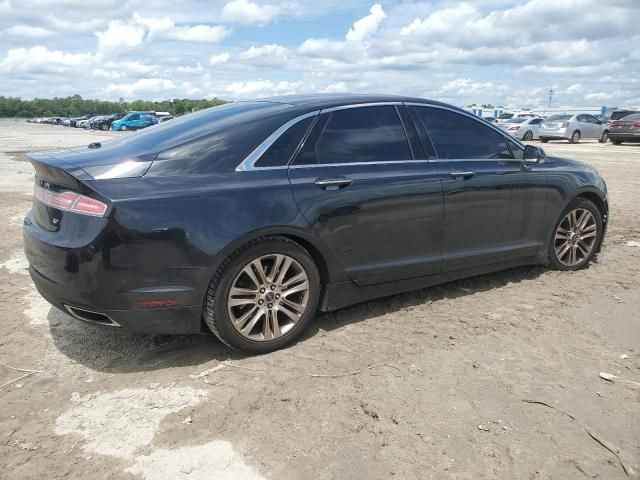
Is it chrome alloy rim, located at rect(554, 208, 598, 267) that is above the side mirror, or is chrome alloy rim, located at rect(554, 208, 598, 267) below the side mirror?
below

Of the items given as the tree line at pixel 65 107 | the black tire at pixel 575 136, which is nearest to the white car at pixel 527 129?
the black tire at pixel 575 136

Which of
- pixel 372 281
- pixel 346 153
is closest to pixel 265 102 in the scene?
pixel 346 153

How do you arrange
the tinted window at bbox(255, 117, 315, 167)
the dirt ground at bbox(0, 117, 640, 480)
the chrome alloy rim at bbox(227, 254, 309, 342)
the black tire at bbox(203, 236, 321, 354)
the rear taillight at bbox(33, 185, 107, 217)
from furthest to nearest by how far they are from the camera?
the tinted window at bbox(255, 117, 315, 167), the chrome alloy rim at bbox(227, 254, 309, 342), the black tire at bbox(203, 236, 321, 354), the rear taillight at bbox(33, 185, 107, 217), the dirt ground at bbox(0, 117, 640, 480)

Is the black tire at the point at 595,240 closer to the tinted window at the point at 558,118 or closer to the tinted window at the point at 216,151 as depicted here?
the tinted window at the point at 216,151

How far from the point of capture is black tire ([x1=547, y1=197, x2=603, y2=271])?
5047 millimetres

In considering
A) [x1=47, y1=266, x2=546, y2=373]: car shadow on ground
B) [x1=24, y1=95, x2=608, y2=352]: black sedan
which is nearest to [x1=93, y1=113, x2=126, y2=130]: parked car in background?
[x1=47, y1=266, x2=546, y2=373]: car shadow on ground

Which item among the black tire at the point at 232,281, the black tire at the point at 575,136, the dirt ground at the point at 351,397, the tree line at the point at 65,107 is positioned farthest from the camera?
the tree line at the point at 65,107

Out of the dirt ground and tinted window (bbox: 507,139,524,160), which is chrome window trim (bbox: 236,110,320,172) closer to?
the dirt ground

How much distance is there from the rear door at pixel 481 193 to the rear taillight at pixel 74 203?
2434mm

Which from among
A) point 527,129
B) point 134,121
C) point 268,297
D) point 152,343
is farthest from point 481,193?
point 134,121

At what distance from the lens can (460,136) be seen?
443 cm

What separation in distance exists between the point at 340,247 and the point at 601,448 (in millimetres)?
1869

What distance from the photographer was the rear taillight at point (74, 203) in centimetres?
302

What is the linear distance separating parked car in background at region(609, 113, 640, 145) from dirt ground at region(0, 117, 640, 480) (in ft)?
72.3
